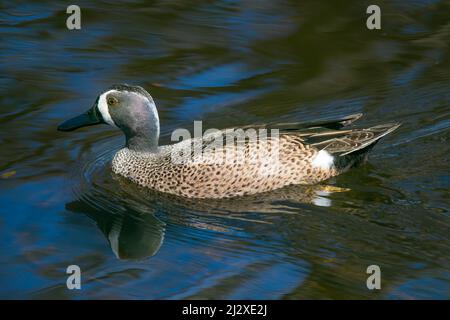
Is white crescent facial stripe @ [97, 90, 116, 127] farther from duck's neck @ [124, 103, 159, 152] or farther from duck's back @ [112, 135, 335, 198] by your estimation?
duck's back @ [112, 135, 335, 198]

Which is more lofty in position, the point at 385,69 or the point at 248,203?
the point at 385,69

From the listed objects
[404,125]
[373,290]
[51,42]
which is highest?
[51,42]

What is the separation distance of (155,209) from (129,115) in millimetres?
891

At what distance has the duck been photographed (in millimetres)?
7438

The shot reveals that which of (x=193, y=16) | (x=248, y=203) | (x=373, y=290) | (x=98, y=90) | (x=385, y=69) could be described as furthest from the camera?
(x=193, y=16)

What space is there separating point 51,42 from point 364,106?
11.3ft

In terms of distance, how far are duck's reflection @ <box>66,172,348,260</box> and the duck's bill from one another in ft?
1.88

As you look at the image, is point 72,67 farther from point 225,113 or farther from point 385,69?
point 385,69

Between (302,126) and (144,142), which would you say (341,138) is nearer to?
(302,126)

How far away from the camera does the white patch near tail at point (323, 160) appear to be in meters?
7.64

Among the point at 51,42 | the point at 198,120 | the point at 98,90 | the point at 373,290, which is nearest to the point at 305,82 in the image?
the point at 198,120

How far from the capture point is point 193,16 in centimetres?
1083
